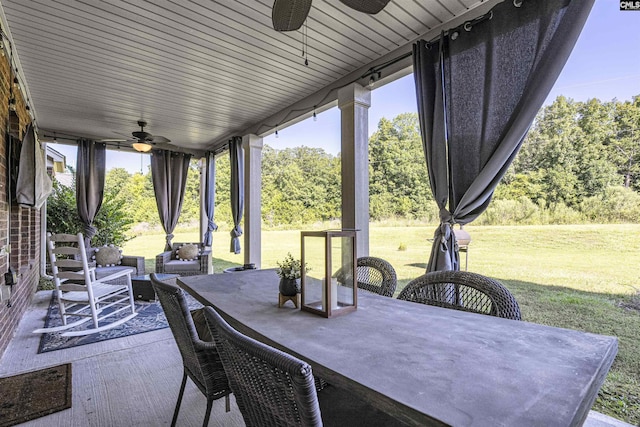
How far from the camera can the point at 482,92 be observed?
218 centimetres

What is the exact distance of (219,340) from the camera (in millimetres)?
900

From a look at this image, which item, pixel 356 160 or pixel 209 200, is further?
pixel 209 200

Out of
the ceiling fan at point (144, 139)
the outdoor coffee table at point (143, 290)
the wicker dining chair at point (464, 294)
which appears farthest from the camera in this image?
the ceiling fan at point (144, 139)

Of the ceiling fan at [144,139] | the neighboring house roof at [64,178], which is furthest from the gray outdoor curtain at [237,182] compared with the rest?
the neighboring house roof at [64,178]

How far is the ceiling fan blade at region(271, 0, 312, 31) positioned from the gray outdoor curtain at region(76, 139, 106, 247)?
18.2ft

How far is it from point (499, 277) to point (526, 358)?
3627 millimetres

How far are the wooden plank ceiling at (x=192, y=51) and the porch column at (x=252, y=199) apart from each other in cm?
65

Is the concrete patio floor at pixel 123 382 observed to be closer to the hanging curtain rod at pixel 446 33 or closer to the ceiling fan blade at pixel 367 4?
the ceiling fan blade at pixel 367 4

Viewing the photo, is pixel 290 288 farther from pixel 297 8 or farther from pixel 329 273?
pixel 297 8

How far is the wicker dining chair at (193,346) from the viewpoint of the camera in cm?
133

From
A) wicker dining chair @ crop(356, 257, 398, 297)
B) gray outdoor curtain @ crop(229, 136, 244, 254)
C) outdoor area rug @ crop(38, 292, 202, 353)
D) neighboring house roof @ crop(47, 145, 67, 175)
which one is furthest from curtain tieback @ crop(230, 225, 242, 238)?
neighboring house roof @ crop(47, 145, 67, 175)

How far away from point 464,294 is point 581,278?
2.71m

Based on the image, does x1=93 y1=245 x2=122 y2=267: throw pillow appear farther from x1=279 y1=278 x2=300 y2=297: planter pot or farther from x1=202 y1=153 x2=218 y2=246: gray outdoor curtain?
x1=279 y1=278 x2=300 y2=297: planter pot

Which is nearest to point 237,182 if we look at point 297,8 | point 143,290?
point 143,290
